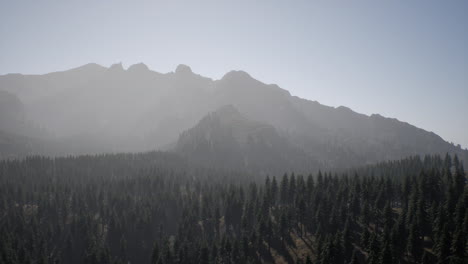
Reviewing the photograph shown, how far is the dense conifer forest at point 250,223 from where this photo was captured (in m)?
84.9

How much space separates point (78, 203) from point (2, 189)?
4281 centimetres

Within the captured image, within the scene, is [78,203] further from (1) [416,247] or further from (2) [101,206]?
(1) [416,247]

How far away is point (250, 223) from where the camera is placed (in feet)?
394

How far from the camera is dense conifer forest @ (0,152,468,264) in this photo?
84875mm

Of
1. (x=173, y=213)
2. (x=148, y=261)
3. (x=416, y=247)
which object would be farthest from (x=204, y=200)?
(x=416, y=247)

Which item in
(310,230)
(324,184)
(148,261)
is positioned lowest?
(148,261)

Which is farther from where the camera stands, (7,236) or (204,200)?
(204,200)

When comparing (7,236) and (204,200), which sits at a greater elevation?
(204,200)

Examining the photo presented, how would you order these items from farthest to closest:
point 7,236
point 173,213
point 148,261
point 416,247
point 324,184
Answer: point 173,213
point 324,184
point 148,261
point 7,236
point 416,247

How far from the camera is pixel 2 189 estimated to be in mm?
147625

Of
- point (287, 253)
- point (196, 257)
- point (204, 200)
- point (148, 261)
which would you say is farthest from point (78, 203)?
point (287, 253)

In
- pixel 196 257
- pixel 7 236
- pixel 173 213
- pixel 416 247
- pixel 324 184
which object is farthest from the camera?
pixel 173 213

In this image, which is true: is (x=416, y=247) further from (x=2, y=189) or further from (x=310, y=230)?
(x=2, y=189)

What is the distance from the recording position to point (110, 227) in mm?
122312
